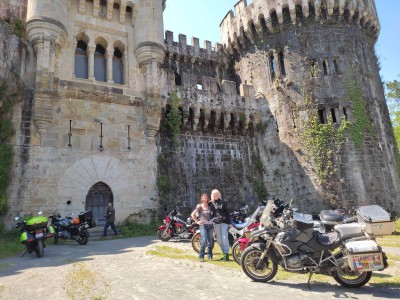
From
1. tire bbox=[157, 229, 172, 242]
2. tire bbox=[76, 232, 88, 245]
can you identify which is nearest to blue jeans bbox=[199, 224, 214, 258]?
tire bbox=[157, 229, 172, 242]

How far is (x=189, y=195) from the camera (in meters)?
15.9

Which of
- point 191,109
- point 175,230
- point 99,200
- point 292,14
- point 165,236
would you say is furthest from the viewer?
point 292,14

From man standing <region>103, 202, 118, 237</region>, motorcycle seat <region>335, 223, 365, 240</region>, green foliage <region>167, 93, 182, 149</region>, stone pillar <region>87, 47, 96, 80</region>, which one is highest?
stone pillar <region>87, 47, 96, 80</region>

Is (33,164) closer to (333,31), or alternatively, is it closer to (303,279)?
(303,279)

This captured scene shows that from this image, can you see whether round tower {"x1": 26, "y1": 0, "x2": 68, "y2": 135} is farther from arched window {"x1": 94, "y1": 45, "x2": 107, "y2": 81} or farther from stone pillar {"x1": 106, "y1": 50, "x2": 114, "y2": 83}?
stone pillar {"x1": 106, "y1": 50, "x2": 114, "y2": 83}

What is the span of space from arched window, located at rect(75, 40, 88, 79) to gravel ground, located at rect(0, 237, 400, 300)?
996 cm

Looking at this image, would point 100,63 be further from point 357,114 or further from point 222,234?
point 357,114

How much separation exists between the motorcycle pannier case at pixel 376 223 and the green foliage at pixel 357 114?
11.8m

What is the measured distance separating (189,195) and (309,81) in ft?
31.6

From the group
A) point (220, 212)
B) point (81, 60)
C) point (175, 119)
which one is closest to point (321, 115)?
point (175, 119)

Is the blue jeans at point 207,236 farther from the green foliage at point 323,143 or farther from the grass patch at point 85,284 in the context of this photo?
the green foliage at point 323,143

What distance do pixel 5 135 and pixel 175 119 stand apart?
7.54m

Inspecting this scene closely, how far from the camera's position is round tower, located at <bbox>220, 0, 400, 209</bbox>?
16.8m

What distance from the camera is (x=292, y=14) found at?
18.9 meters
